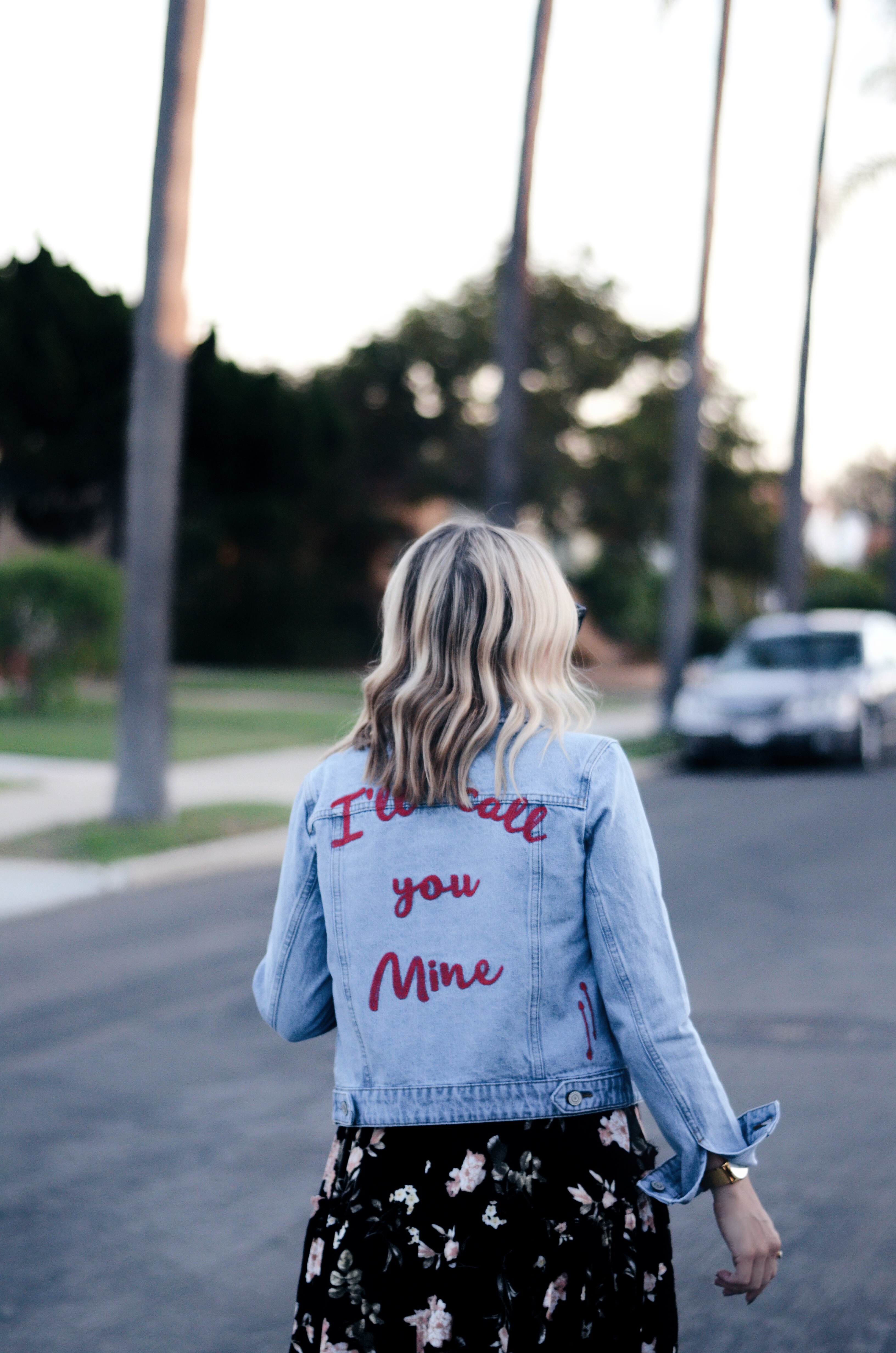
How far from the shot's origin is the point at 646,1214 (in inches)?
81.6

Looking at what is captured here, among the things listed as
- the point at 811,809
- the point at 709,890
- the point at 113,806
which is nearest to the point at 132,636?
the point at 113,806

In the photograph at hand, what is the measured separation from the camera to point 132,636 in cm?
1102

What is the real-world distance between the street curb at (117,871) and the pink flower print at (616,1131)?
6874 mm

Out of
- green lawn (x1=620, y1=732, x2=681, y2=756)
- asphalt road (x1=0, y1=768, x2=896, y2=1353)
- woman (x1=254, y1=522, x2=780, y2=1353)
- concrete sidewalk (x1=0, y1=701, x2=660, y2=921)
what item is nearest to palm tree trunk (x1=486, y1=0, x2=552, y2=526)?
green lawn (x1=620, y1=732, x2=681, y2=756)

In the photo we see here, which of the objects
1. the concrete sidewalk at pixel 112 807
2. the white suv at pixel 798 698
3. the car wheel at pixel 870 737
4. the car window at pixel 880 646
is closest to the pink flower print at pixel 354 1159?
the concrete sidewalk at pixel 112 807

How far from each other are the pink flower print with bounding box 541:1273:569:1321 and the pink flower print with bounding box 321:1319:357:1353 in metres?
0.27

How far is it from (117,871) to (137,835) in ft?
3.29

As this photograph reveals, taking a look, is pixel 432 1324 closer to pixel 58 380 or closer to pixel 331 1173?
pixel 331 1173

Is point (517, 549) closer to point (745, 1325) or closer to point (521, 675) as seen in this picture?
point (521, 675)

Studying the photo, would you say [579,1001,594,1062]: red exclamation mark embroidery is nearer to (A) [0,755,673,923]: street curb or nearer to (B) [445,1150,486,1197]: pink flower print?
(B) [445,1150,486,1197]: pink flower print

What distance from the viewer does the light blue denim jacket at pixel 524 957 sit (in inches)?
78.7

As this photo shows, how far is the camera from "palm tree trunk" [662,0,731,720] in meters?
19.4

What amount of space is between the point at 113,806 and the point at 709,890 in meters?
4.72

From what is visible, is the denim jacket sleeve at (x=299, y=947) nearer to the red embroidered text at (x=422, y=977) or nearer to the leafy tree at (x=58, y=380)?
the red embroidered text at (x=422, y=977)
